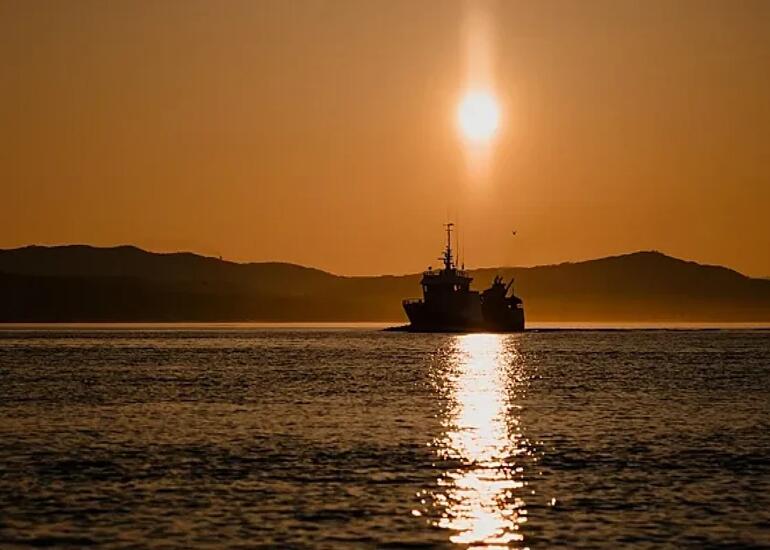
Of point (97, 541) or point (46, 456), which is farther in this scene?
point (46, 456)

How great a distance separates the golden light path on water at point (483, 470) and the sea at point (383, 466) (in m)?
0.12

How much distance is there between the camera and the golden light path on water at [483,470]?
33188mm

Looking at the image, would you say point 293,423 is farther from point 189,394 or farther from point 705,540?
point 705,540

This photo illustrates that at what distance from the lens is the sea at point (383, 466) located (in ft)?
107

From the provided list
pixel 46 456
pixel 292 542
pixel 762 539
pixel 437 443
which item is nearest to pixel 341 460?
pixel 437 443

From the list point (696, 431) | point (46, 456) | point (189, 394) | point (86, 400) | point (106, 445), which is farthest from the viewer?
point (189, 394)

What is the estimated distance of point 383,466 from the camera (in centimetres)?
4547

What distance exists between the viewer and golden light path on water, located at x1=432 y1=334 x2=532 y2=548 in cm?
3319

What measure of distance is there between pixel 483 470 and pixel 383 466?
11.5 ft

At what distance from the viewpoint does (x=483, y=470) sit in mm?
45094

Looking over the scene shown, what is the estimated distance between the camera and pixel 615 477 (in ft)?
140

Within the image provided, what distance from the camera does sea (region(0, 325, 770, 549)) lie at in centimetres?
3275

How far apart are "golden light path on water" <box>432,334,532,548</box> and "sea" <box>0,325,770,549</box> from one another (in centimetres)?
12

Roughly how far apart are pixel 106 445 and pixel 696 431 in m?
27.0
